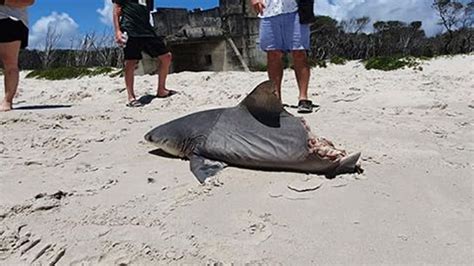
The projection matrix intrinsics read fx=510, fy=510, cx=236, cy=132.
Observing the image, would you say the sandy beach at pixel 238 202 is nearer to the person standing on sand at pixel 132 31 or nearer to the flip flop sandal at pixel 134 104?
the flip flop sandal at pixel 134 104

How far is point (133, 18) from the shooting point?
19.0 ft

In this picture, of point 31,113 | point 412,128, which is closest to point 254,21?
point 31,113

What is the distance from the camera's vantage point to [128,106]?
5.66m

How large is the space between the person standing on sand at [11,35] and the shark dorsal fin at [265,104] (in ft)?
10.4

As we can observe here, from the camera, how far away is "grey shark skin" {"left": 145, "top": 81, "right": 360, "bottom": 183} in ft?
9.34

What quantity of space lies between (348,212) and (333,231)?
20cm

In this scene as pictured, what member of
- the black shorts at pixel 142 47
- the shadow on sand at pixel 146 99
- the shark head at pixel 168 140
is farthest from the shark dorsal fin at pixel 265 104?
the black shorts at pixel 142 47

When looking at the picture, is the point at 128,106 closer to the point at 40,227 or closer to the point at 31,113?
the point at 31,113

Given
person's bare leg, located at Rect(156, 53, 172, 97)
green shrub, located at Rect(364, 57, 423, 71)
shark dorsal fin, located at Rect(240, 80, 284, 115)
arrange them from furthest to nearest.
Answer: green shrub, located at Rect(364, 57, 423, 71) → person's bare leg, located at Rect(156, 53, 172, 97) → shark dorsal fin, located at Rect(240, 80, 284, 115)

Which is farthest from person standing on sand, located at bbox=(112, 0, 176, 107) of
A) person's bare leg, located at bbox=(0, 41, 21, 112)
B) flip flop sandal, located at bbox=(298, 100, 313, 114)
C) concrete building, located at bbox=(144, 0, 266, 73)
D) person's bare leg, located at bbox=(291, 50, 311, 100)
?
concrete building, located at bbox=(144, 0, 266, 73)

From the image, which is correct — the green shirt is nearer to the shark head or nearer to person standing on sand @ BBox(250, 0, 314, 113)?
person standing on sand @ BBox(250, 0, 314, 113)

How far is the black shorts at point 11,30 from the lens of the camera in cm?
519

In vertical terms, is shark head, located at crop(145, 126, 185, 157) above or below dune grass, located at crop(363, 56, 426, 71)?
above

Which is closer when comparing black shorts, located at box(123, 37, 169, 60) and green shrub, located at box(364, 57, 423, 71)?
black shorts, located at box(123, 37, 169, 60)
